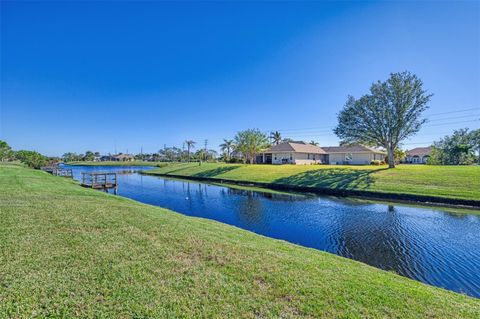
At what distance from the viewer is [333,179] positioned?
95.4ft

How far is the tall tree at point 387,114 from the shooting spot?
105 feet

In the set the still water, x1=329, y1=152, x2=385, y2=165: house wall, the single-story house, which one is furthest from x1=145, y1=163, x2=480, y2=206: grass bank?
x1=329, y1=152, x2=385, y2=165: house wall

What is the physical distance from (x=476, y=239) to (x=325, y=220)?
709cm

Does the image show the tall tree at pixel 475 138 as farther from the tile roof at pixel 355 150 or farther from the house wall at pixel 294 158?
the house wall at pixel 294 158

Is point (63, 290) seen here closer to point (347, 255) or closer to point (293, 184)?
point (347, 255)

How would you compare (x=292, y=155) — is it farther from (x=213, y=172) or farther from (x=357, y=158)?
(x=213, y=172)

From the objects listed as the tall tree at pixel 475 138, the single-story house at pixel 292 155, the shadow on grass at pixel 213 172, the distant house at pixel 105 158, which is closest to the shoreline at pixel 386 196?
the shadow on grass at pixel 213 172

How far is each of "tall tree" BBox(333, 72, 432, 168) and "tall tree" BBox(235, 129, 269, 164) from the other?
2031 cm

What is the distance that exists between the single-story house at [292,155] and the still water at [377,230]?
1136 inches

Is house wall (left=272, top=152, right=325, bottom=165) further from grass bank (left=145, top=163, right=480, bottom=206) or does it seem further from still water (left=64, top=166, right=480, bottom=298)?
still water (left=64, top=166, right=480, bottom=298)

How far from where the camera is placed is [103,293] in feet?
13.7

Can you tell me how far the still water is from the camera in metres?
8.65

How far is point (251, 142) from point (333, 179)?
25057mm

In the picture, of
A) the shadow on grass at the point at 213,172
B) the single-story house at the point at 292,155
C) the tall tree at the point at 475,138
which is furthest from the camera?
the single-story house at the point at 292,155
